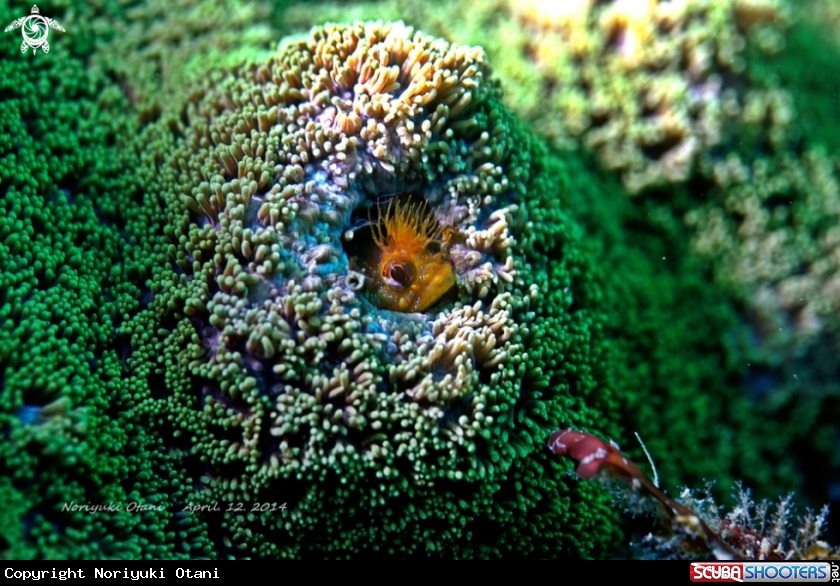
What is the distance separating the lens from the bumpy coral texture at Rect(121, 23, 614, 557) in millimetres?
2492

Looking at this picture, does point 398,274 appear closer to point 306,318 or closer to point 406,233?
point 406,233

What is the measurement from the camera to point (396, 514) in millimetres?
2619

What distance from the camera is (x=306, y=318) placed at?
2521 mm

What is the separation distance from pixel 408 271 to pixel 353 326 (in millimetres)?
484

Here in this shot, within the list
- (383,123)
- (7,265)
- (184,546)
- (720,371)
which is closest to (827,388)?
(720,371)

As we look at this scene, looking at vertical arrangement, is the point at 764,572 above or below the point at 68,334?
below

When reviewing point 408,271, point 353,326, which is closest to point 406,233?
point 408,271

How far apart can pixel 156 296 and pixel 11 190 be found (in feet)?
2.77

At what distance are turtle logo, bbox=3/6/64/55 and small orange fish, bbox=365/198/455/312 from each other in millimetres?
2355

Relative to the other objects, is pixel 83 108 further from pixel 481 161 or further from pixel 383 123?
pixel 481 161

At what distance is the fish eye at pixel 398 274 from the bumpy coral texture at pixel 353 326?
0.65 ft

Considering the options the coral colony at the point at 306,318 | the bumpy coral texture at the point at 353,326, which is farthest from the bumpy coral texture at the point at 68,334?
the bumpy coral texture at the point at 353,326

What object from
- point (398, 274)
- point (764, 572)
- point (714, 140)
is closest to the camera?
point (764, 572)

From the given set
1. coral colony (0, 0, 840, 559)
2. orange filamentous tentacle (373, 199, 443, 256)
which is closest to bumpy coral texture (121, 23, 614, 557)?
coral colony (0, 0, 840, 559)
